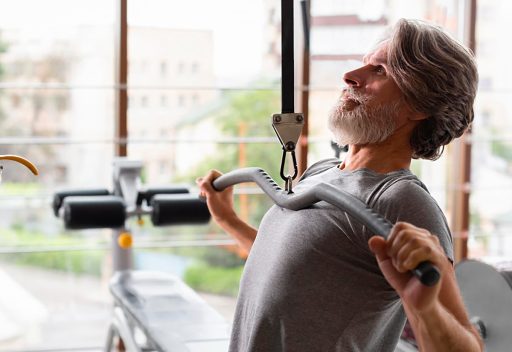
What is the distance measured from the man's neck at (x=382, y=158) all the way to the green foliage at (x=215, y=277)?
4.45 m

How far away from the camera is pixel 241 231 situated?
6.50 ft

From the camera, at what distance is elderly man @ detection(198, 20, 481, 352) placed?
1.47 m

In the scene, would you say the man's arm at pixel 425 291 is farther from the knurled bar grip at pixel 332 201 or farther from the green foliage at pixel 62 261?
the green foliage at pixel 62 261

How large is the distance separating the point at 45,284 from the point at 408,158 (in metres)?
4.17

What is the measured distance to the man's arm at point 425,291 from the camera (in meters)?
1.14

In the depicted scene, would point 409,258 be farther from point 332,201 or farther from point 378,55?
point 378,55

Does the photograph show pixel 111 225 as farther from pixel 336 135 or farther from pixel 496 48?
pixel 496 48

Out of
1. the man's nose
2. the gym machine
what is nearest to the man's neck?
the man's nose

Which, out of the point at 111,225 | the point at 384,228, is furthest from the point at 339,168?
the point at 111,225

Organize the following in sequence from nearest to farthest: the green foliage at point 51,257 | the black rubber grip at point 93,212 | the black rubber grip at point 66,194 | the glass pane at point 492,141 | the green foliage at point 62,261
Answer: the black rubber grip at point 93,212 < the black rubber grip at point 66,194 < the glass pane at point 492,141 < the green foliage at point 51,257 < the green foliage at point 62,261

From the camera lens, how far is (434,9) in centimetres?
459

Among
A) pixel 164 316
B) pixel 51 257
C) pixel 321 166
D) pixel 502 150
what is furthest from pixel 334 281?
pixel 51 257

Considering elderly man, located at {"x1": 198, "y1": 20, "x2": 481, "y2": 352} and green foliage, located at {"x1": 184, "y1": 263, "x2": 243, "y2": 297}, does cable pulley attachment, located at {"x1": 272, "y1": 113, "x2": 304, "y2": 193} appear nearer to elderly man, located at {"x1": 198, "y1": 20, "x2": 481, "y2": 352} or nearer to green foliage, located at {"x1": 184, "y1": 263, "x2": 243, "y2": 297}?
elderly man, located at {"x1": 198, "y1": 20, "x2": 481, "y2": 352}

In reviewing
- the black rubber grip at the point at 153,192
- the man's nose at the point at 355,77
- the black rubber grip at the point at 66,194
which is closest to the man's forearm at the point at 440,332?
the man's nose at the point at 355,77
